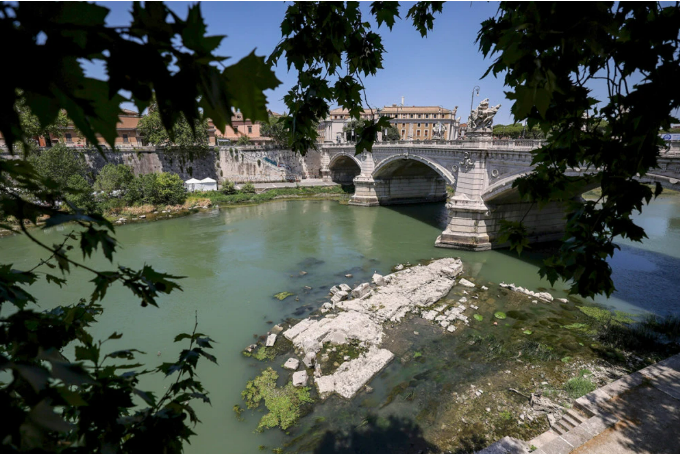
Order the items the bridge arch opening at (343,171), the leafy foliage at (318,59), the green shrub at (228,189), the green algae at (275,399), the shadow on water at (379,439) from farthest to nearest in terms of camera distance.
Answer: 1. the bridge arch opening at (343,171)
2. the green shrub at (228,189)
3. the green algae at (275,399)
4. the shadow on water at (379,439)
5. the leafy foliage at (318,59)

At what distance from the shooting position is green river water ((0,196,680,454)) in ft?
24.9

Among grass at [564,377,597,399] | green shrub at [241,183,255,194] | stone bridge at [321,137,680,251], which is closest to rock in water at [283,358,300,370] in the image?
grass at [564,377,597,399]

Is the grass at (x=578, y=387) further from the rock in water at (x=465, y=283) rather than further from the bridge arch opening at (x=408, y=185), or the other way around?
the bridge arch opening at (x=408, y=185)

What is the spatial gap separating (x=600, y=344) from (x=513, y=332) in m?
2.01

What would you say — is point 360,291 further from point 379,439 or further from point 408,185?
point 408,185

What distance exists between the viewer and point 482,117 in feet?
54.6

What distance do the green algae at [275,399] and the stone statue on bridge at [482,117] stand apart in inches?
590

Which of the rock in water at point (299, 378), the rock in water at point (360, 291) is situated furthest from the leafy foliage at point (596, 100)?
the rock in water at point (360, 291)

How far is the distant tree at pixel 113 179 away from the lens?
25.0m

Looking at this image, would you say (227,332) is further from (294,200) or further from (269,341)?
(294,200)

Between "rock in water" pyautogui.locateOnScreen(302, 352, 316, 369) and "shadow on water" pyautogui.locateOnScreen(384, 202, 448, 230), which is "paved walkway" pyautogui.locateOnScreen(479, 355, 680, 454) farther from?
"shadow on water" pyautogui.locateOnScreen(384, 202, 448, 230)

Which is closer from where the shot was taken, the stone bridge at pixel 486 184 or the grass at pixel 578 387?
the grass at pixel 578 387

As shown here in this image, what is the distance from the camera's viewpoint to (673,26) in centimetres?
159

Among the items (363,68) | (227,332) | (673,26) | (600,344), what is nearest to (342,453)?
(227,332)
